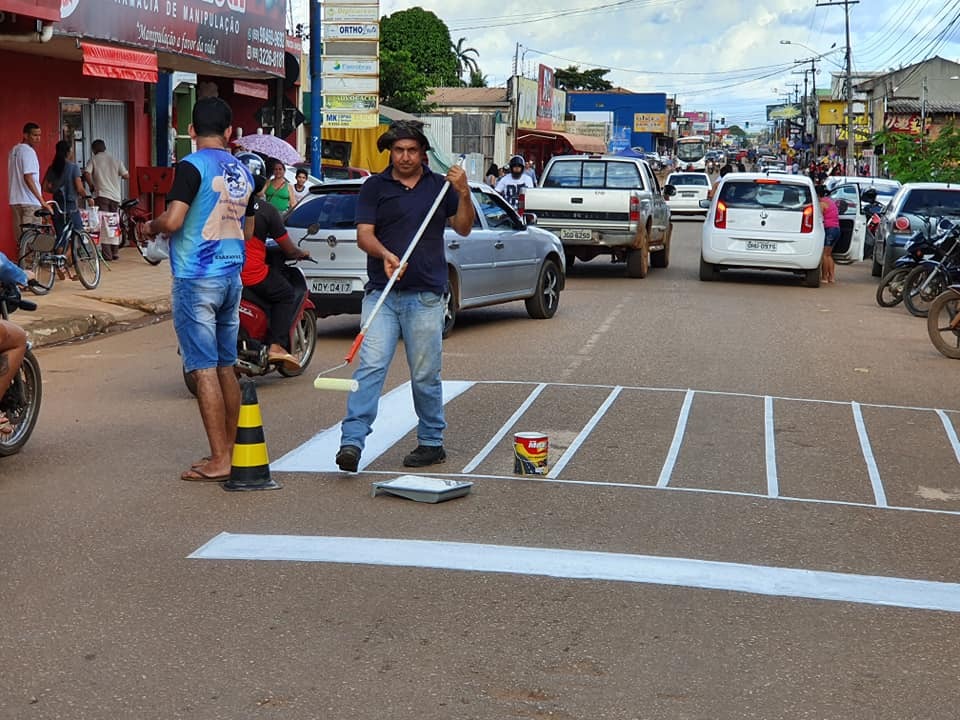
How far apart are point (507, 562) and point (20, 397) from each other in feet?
12.2

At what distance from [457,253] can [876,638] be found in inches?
365

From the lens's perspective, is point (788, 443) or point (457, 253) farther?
point (457, 253)

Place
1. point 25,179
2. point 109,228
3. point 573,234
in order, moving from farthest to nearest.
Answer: point 573,234, point 109,228, point 25,179

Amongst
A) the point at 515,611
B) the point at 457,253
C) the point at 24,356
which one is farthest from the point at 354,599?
the point at 457,253

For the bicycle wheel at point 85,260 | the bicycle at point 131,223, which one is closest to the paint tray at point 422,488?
the bicycle wheel at point 85,260

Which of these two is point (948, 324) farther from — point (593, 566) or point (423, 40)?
point (423, 40)

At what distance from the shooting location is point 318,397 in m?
10.6

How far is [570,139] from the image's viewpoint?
73.2m

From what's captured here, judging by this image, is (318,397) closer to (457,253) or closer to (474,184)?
(457,253)

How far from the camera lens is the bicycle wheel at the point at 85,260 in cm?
1722

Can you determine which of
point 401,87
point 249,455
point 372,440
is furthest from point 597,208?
point 401,87

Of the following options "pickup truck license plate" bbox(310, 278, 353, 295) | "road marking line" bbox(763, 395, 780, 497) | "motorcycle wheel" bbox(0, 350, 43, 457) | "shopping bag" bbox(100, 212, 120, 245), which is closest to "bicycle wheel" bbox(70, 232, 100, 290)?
"shopping bag" bbox(100, 212, 120, 245)

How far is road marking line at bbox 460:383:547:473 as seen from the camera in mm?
8156

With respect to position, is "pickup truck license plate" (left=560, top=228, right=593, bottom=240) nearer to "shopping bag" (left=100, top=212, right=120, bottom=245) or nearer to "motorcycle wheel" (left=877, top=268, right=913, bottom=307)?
"motorcycle wheel" (left=877, top=268, right=913, bottom=307)
